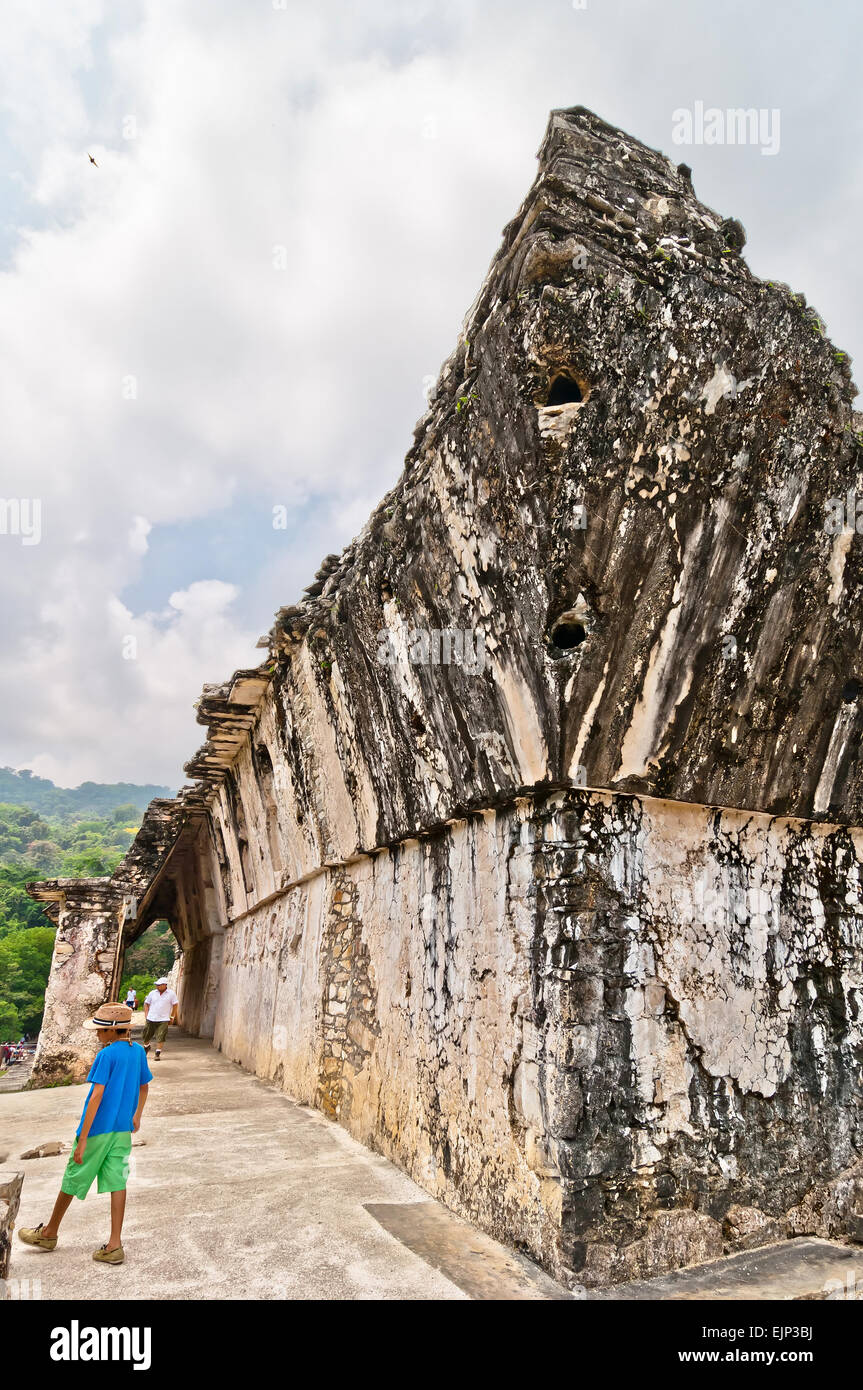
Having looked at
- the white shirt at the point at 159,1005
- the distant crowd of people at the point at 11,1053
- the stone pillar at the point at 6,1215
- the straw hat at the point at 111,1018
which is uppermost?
the straw hat at the point at 111,1018

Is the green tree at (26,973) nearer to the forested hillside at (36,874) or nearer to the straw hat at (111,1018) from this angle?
the forested hillside at (36,874)

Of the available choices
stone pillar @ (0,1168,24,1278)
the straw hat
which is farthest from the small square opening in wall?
stone pillar @ (0,1168,24,1278)

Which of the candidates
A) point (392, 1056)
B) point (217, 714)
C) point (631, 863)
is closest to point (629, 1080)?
point (631, 863)

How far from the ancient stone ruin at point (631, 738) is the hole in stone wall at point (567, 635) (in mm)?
16

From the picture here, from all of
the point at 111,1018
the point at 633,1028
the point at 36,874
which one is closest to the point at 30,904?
the point at 36,874

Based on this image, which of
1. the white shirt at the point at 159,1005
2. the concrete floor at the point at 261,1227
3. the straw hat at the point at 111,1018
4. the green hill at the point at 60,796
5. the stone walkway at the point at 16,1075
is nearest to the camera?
the concrete floor at the point at 261,1227

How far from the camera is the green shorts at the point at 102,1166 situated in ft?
11.4

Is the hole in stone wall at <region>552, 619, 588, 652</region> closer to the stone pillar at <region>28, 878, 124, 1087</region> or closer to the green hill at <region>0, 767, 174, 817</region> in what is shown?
the stone pillar at <region>28, 878, 124, 1087</region>

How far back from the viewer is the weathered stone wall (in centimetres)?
351

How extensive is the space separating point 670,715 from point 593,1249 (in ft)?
7.46

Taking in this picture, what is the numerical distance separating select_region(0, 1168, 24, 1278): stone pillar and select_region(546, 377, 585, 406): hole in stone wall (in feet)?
11.6

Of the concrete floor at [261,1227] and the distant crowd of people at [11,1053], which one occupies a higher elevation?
the concrete floor at [261,1227]

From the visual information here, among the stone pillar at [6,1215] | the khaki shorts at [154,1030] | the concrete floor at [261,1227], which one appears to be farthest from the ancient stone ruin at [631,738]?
the khaki shorts at [154,1030]

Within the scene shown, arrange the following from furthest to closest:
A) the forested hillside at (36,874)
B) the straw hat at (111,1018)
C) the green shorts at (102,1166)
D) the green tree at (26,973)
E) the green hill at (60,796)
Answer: the green hill at (60,796), the forested hillside at (36,874), the green tree at (26,973), the straw hat at (111,1018), the green shorts at (102,1166)
